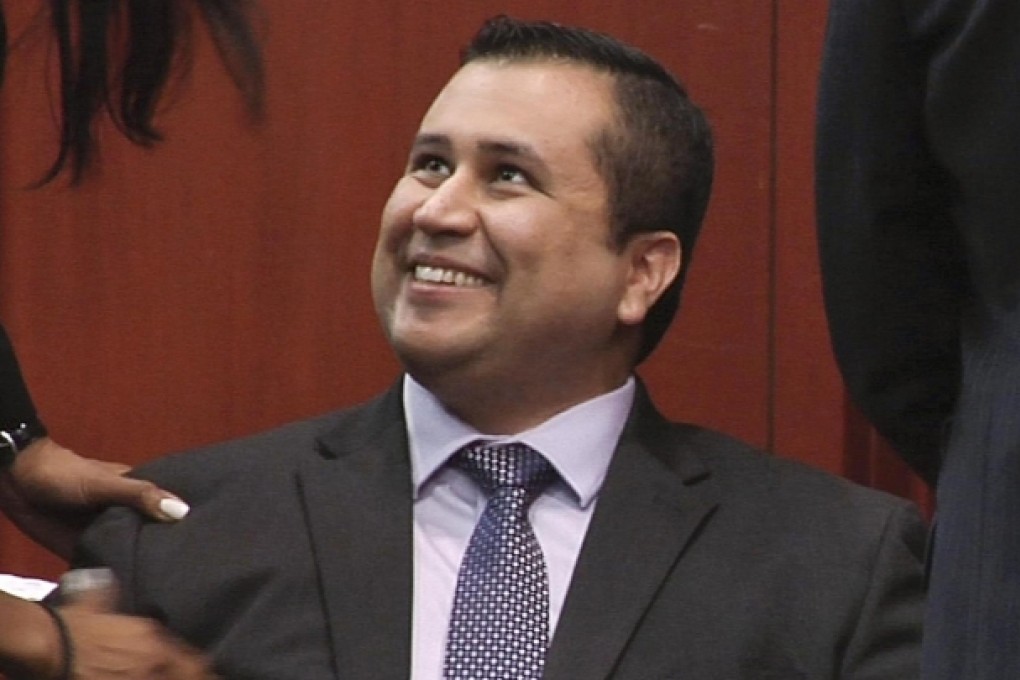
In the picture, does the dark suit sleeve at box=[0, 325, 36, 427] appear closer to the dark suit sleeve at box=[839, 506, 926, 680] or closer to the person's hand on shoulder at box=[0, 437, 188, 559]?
the person's hand on shoulder at box=[0, 437, 188, 559]

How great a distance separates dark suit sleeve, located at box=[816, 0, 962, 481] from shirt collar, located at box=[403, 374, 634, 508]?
1.62 feet

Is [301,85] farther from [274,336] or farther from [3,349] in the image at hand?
[3,349]

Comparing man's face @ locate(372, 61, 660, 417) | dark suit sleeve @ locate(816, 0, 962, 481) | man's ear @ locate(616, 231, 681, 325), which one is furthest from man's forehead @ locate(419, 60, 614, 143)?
dark suit sleeve @ locate(816, 0, 962, 481)

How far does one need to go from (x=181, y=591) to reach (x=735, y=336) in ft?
2.80

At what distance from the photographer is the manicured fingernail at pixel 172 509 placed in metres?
1.60

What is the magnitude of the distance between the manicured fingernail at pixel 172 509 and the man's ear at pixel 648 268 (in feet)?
1.32

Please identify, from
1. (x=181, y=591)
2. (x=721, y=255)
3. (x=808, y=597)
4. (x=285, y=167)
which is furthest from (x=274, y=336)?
(x=808, y=597)

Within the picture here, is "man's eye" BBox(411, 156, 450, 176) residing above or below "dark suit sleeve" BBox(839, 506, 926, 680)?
above

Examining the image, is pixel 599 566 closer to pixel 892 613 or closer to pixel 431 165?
pixel 892 613

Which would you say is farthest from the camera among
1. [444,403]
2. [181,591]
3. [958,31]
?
[444,403]

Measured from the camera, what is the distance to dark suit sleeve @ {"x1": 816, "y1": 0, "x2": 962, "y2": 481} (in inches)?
42.0

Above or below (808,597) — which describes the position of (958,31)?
above

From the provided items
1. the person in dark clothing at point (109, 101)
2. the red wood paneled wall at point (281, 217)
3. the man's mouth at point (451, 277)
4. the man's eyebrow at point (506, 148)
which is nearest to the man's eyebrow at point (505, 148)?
the man's eyebrow at point (506, 148)

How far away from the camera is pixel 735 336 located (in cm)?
223
